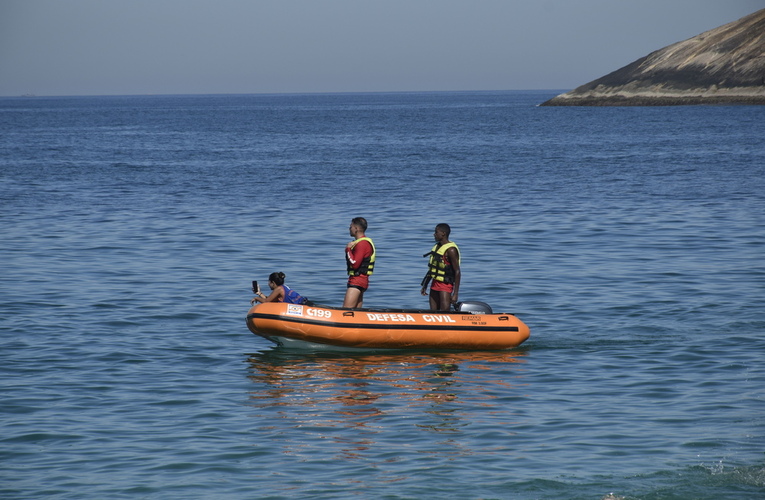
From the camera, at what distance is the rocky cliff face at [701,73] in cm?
12781

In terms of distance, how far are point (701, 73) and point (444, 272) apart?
429 feet

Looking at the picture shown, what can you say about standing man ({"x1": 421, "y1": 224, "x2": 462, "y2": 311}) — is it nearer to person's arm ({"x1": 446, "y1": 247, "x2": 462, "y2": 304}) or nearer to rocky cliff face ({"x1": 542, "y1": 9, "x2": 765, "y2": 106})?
person's arm ({"x1": 446, "y1": 247, "x2": 462, "y2": 304})

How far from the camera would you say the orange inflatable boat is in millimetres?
14719

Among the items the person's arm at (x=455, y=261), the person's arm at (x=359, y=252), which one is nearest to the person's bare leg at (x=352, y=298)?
the person's arm at (x=359, y=252)

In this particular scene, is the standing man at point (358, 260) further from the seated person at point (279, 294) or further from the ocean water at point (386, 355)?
the ocean water at point (386, 355)

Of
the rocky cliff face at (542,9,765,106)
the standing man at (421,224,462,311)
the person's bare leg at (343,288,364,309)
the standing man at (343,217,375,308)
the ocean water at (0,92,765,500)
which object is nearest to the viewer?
the ocean water at (0,92,765,500)

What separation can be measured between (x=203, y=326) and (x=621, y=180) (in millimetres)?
28955

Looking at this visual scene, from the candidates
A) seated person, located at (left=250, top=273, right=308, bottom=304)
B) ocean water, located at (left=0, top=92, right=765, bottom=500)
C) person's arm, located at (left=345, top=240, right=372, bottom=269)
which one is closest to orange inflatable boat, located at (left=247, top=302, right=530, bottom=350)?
seated person, located at (left=250, top=273, right=308, bottom=304)

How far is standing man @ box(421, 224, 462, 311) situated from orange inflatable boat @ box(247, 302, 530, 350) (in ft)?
1.66

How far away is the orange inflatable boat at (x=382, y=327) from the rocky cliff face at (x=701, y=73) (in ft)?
401

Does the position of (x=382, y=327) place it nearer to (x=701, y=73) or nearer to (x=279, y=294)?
(x=279, y=294)

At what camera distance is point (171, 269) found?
22531 mm

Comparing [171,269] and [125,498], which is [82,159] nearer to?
[171,269]

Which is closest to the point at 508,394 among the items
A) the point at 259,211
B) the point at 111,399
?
the point at 111,399
